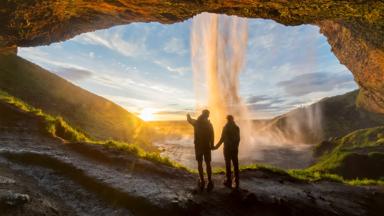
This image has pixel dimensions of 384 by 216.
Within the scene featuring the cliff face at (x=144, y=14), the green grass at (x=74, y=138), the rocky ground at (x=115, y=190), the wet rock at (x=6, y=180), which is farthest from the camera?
the green grass at (x=74, y=138)

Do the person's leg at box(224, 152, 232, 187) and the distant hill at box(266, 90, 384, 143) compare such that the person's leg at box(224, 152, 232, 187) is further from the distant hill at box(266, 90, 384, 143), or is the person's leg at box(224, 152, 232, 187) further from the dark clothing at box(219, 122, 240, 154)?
the distant hill at box(266, 90, 384, 143)

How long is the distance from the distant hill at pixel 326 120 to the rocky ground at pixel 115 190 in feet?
239

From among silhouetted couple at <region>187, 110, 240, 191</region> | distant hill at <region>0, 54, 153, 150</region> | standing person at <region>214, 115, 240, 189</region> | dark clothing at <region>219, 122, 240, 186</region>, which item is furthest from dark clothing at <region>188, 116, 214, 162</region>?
distant hill at <region>0, 54, 153, 150</region>

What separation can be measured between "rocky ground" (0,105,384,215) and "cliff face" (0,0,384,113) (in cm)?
516

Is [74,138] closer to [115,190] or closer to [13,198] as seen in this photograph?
[115,190]

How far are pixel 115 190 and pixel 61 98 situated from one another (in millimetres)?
42431

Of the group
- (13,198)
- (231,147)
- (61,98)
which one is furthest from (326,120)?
(13,198)

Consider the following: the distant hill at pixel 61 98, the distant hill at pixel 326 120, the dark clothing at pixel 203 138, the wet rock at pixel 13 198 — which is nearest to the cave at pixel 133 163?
the wet rock at pixel 13 198

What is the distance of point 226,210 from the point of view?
930 cm

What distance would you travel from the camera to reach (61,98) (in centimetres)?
4728

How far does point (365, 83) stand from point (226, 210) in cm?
2563

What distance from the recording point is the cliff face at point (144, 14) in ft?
44.7

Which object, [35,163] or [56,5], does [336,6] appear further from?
[35,163]

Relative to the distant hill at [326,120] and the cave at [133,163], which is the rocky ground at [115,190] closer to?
the cave at [133,163]
